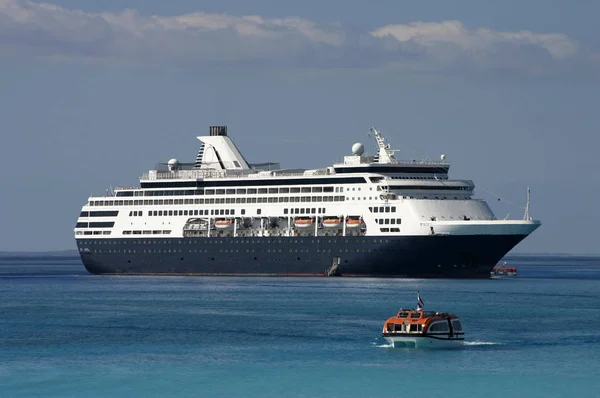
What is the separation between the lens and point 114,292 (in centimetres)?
11269

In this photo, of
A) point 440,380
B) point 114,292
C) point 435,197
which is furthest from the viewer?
point 435,197

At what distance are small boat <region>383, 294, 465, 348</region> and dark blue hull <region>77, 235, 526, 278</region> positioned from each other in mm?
48077

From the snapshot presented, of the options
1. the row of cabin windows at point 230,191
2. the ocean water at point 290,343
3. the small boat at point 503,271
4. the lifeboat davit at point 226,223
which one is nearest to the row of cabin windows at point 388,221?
the row of cabin windows at point 230,191

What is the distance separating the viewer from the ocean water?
5669 cm

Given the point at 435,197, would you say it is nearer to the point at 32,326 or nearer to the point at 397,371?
the point at 32,326

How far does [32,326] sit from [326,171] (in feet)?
160

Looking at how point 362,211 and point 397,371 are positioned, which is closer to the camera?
point 397,371

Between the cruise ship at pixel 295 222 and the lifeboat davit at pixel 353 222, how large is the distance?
0.30 ft

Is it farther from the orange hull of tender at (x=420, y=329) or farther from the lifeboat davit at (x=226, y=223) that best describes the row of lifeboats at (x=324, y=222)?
the orange hull of tender at (x=420, y=329)

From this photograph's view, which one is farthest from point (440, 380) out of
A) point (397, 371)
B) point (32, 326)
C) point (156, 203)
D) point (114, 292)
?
point (156, 203)

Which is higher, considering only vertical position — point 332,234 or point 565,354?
point 332,234

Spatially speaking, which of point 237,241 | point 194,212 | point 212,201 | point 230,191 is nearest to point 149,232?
point 194,212

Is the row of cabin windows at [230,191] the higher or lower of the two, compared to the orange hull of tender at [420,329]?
higher

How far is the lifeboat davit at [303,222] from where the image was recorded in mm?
124750
